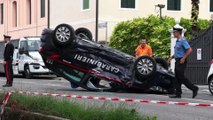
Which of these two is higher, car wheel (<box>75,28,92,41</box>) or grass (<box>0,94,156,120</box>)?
car wheel (<box>75,28,92,41</box>)

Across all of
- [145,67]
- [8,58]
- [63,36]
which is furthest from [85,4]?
[145,67]

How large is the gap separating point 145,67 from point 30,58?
1213cm

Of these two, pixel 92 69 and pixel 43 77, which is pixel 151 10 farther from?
pixel 92 69

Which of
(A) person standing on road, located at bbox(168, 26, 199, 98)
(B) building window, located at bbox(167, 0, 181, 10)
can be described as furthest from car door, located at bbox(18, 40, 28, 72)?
(A) person standing on road, located at bbox(168, 26, 199, 98)

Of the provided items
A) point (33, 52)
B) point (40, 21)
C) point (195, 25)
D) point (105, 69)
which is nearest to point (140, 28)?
point (195, 25)

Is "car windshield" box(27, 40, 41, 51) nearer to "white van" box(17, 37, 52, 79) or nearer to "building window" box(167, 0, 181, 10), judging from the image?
"white van" box(17, 37, 52, 79)

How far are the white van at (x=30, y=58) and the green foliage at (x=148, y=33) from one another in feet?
18.8

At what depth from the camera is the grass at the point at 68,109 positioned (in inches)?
317

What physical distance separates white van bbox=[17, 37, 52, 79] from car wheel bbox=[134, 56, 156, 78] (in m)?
11.5

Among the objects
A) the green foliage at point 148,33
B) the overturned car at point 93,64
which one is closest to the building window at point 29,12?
the green foliage at point 148,33

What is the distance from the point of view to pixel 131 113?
8047 mm

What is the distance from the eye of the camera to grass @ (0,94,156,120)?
317 inches

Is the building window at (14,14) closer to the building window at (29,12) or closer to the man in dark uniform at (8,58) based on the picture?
the building window at (29,12)

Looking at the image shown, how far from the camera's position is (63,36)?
587 inches
